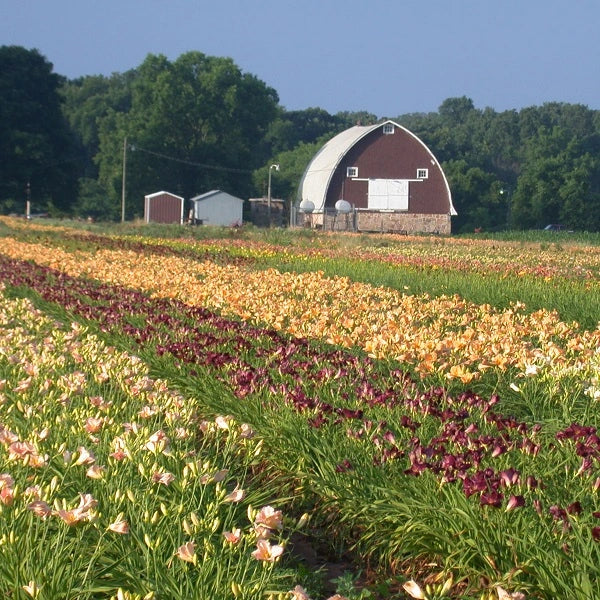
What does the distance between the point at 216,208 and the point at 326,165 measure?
7.53 meters

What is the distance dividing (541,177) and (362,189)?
51.4 ft

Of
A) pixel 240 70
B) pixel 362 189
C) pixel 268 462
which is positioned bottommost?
pixel 268 462

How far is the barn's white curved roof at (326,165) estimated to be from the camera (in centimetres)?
6241

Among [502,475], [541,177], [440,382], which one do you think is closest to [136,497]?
[502,475]

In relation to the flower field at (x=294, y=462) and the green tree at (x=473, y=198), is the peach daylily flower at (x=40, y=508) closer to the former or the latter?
the flower field at (x=294, y=462)

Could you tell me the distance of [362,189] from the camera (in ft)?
208

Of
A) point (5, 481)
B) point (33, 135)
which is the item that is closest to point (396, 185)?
point (33, 135)

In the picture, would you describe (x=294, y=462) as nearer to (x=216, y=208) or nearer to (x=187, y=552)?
(x=187, y=552)

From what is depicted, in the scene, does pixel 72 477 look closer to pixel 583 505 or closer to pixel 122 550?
pixel 122 550

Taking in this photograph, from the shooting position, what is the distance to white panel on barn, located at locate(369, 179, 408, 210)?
6375 centimetres

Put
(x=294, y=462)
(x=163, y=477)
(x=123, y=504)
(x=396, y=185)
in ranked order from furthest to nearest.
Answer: (x=396, y=185) < (x=294, y=462) < (x=123, y=504) < (x=163, y=477)

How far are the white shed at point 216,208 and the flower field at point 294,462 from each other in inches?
2183

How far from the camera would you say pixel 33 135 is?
213 ft

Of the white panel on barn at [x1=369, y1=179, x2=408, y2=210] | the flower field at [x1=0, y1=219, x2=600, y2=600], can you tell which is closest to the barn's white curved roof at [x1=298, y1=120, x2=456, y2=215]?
the white panel on barn at [x1=369, y1=179, x2=408, y2=210]
